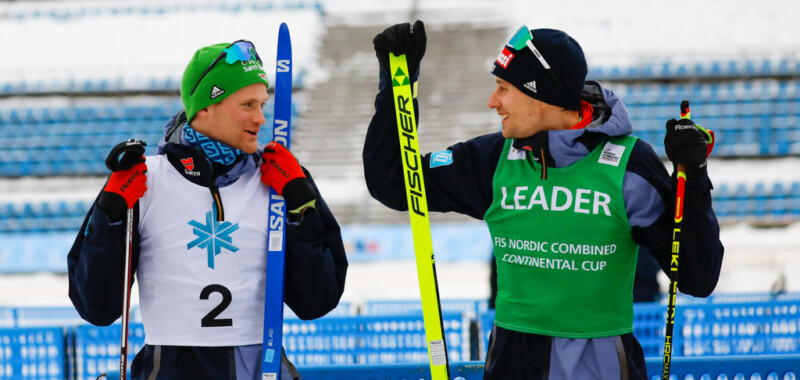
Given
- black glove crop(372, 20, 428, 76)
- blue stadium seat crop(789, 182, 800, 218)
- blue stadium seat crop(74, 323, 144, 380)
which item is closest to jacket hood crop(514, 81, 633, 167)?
black glove crop(372, 20, 428, 76)

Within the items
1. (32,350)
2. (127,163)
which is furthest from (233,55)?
(32,350)


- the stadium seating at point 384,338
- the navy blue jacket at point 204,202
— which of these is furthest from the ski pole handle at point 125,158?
the stadium seating at point 384,338

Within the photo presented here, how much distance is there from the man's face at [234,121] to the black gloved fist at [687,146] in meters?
1.20

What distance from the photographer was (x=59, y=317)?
344 inches

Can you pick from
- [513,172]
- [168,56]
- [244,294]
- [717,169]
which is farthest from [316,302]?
[168,56]

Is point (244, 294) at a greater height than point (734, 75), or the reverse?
point (734, 75)

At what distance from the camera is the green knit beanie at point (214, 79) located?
2.44 meters

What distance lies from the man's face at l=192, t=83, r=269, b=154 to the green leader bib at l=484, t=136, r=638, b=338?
0.81 metres

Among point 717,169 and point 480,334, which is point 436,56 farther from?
point 480,334

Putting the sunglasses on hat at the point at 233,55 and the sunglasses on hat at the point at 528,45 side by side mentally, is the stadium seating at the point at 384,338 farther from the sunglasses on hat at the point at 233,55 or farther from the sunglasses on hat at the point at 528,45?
the sunglasses on hat at the point at 528,45

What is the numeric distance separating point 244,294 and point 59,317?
A: 23.7ft

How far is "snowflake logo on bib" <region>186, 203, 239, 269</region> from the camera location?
2342 millimetres

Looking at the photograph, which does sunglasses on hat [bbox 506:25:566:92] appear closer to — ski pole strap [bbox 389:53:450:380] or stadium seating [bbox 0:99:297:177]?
ski pole strap [bbox 389:53:450:380]

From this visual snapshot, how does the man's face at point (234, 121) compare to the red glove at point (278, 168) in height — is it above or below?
above
